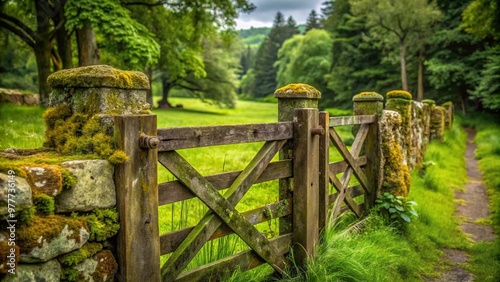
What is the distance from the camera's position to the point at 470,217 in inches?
298

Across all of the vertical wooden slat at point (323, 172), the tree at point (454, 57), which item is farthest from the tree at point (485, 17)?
the vertical wooden slat at point (323, 172)

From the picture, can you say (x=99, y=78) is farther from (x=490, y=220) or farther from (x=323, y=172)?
(x=490, y=220)

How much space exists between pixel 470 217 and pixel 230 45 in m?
22.3

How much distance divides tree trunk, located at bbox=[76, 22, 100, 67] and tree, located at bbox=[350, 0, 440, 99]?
23.0m

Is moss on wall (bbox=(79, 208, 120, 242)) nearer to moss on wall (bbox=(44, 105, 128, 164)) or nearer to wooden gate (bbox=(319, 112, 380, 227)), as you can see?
moss on wall (bbox=(44, 105, 128, 164))

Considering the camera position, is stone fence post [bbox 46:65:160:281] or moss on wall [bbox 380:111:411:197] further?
moss on wall [bbox 380:111:411:197]

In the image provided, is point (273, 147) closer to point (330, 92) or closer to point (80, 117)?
point (80, 117)

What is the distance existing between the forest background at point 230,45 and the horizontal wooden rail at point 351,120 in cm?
448

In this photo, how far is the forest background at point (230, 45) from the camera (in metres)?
13.3

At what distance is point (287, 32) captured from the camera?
78.4 metres

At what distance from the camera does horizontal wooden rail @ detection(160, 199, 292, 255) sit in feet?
9.42

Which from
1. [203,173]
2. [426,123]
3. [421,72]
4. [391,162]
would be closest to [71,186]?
[203,173]

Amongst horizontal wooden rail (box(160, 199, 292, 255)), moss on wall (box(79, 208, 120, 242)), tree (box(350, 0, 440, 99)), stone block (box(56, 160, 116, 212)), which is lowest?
horizontal wooden rail (box(160, 199, 292, 255))

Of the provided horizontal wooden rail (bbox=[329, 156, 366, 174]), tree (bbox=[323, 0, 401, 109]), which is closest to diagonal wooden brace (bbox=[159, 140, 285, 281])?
horizontal wooden rail (bbox=[329, 156, 366, 174])
